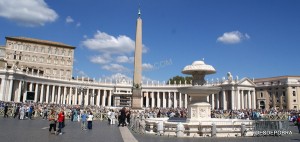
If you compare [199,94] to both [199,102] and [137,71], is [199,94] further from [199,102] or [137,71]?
[137,71]

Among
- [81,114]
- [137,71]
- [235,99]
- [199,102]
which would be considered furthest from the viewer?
[235,99]

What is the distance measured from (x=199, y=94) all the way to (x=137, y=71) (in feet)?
59.8

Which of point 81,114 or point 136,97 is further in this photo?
point 136,97

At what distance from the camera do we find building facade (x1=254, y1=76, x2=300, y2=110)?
3051 inches

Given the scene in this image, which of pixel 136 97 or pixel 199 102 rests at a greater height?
pixel 136 97

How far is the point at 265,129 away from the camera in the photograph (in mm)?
15070

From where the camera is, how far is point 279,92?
80375 millimetres

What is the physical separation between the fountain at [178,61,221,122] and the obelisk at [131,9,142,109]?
1612 centimetres

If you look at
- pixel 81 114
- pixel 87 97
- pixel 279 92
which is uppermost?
pixel 279 92

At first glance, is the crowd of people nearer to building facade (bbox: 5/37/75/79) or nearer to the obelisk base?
the obelisk base

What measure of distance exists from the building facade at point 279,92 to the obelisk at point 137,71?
5952 centimetres

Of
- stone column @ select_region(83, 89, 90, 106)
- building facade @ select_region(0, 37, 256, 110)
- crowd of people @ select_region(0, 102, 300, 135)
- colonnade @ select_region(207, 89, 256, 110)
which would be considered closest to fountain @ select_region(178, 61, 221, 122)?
crowd of people @ select_region(0, 102, 300, 135)

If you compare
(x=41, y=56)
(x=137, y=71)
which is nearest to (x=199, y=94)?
(x=137, y=71)

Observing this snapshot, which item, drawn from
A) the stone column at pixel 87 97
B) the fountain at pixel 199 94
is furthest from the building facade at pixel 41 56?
the fountain at pixel 199 94
